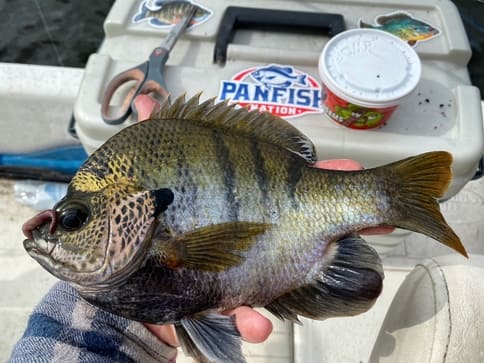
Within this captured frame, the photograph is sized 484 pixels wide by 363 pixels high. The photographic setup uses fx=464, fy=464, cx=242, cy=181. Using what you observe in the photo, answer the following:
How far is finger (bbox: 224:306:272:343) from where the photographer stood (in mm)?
→ 1395

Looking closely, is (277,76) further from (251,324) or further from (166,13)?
(251,324)

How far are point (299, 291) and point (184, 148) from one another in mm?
551

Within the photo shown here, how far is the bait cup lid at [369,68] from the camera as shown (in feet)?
6.02

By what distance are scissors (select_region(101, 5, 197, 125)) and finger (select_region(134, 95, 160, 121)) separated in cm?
4

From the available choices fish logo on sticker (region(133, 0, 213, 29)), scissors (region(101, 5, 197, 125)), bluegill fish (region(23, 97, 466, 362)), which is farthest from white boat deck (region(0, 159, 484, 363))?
fish logo on sticker (region(133, 0, 213, 29))

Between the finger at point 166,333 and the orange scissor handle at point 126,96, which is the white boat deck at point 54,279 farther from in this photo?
the orange scissor handle at point 126,96

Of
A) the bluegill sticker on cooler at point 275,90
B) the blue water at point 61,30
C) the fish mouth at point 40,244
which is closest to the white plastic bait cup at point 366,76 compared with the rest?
the bluegill sticker on cooler at point 275,90

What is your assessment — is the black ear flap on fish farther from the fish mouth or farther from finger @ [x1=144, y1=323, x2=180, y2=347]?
finger @ [x1=144, y1=323, x2=180, y2=347]

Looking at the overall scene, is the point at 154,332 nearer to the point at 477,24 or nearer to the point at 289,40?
the point at 289,40

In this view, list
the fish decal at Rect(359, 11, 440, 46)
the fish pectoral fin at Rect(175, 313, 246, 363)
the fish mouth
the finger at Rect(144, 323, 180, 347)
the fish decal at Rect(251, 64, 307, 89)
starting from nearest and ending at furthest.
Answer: the fish mouth → the fish pectoral fin at Rect(175, 313, 246, 363) → the finger at Rect(144, 323, 180, 347) → the fish decal at Rect(251, 64, 307, 89) → the fish decal at Rect(359, 11, 440, 46)

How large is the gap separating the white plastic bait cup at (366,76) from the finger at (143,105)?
73 cm

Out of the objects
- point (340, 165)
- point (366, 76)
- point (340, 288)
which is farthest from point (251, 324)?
point (366, 76)

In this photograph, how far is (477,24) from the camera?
5.38 meters

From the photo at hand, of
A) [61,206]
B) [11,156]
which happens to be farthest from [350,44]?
[11,156]
